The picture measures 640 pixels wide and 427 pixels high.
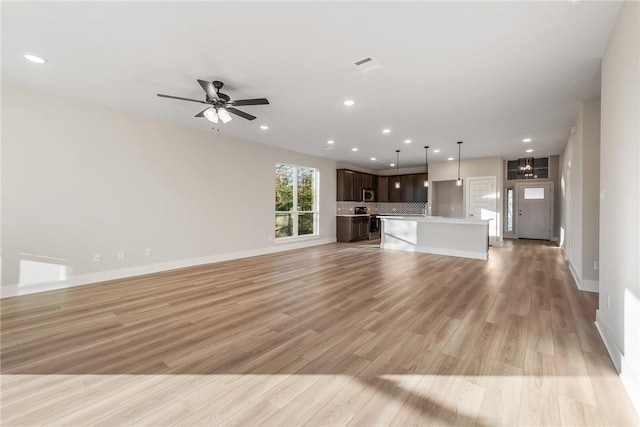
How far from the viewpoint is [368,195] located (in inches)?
413

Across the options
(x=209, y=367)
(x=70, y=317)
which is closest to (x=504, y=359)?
(x=209, y=367)

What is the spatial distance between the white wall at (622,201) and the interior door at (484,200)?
20.5 feet

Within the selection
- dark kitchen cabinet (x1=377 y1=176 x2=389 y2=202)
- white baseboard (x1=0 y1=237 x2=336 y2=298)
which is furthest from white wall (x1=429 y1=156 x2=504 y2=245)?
white baseboard (x1=0 y1=237 x2=336 y2=298)

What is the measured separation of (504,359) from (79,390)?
10.0 ft

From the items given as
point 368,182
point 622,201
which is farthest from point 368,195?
point 622,201

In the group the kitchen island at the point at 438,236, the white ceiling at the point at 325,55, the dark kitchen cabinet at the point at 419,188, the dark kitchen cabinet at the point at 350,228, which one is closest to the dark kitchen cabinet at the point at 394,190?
the dark kitchen cabinet at the point at 419,188

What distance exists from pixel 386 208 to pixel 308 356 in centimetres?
953

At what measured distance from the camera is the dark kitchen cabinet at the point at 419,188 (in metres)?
9.89

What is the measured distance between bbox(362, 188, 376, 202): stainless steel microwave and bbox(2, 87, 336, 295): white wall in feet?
16.1

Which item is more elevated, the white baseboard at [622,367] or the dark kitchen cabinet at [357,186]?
the dark kitchen cabinet at [357,186]

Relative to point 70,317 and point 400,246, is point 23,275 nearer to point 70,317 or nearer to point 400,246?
point 70,317

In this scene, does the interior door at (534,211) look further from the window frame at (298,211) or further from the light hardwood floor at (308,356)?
the window frame at (298,211)

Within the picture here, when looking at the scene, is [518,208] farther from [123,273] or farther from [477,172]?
[123,273]

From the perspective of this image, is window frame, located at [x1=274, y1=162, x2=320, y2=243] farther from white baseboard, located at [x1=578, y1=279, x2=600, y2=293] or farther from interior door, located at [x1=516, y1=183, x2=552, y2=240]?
interior door, located at [x1=516, y1=183, x2=552, y2=240]
